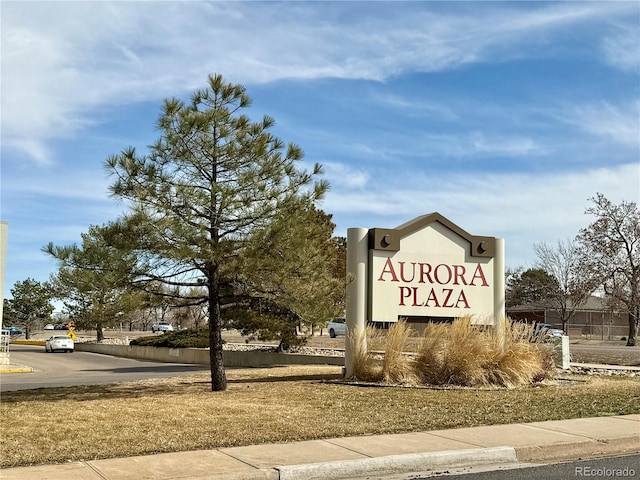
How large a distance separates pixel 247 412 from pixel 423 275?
701 cm

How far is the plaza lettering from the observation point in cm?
1609

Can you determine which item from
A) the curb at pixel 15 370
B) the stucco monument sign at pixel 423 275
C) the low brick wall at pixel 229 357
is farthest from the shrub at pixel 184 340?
the stucco monument sign at pixel 423 275

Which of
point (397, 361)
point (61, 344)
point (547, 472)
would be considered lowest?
point (61, 344)

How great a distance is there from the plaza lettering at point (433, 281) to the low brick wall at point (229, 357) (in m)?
7.84

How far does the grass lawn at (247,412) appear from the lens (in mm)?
8336

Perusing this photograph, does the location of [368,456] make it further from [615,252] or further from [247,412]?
[615,252]

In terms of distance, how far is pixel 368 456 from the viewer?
7609 mm

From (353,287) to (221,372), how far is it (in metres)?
3.65

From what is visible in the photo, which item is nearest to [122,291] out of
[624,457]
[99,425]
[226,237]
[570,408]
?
[226,237]

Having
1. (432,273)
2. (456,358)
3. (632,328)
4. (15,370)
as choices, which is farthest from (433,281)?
(632,328)

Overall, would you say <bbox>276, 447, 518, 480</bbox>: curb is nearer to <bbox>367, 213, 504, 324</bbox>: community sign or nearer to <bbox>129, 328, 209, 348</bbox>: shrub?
<bbox>367, 213, 504, 324</bbox>: community sign

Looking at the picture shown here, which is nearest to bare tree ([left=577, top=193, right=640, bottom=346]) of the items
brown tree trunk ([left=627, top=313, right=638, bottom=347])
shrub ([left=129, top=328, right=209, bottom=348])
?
brown tree trunk ([left=627, top=313, right=638, bottom=347])

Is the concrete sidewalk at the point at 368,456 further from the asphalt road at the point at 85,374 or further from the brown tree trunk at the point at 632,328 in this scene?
the brown tree trunk at the point at 632,328

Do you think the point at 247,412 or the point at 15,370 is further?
the point at 15,370
